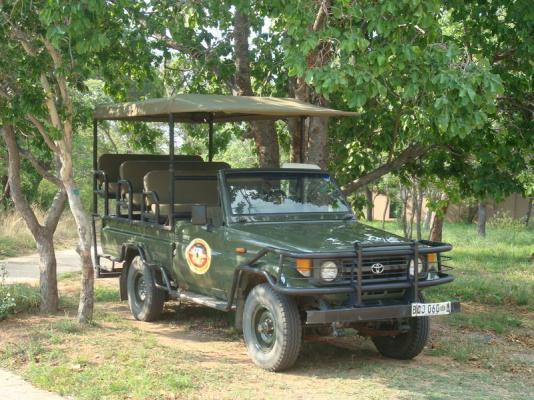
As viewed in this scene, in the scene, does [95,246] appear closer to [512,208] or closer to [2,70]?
[2,70]

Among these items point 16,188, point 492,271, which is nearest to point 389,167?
point 16,188

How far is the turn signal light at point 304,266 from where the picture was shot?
6793mm

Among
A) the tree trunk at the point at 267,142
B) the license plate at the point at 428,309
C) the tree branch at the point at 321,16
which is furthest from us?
the tree trunk at the point at 267,142

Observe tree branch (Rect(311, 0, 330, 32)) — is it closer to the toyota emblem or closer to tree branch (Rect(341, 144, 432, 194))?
the toyota emblem

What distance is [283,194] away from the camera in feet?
27.7

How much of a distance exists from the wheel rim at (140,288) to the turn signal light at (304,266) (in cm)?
324

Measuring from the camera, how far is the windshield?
8.20 metres

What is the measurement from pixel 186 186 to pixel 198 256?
1439mm

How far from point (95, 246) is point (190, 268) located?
2603 mm

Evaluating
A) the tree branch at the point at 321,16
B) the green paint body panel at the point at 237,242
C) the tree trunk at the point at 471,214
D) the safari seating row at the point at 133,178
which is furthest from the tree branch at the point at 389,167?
the tree trunk at the point at 471,214

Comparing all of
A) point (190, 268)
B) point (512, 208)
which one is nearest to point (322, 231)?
point (190, 268)

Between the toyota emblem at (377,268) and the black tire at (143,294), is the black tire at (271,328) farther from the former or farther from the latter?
the black tire at (143,294)

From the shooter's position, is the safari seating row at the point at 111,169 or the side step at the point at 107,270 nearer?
the side step at the point at 107,270

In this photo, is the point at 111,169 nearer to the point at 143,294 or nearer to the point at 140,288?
the point at 140,288
